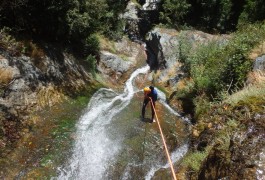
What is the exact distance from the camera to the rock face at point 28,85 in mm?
10141

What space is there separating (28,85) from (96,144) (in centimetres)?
364

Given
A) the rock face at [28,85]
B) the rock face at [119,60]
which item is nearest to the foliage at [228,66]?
the rock face at [119,60]

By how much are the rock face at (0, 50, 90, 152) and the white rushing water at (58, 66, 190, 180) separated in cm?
139

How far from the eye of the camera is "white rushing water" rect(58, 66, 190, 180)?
31.1ft

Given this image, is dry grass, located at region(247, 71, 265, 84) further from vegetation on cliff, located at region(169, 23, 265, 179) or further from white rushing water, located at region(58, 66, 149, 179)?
white rushing water, located at region(58, 66, 149, 179)

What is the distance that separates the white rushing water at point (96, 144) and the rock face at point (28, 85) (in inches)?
54.8

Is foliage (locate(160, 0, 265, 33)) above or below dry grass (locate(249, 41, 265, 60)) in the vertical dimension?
above

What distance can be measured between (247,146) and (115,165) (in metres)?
5.32

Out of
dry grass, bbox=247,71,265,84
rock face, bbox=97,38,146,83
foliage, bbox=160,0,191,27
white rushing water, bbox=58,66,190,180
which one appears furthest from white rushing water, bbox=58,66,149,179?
foliage, bbox=160,0,191,27

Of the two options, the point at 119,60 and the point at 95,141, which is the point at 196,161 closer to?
the point at 95,141

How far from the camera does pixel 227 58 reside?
40.7 ft

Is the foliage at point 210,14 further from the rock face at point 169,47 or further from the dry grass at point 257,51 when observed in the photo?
the dry grass at point 257,51

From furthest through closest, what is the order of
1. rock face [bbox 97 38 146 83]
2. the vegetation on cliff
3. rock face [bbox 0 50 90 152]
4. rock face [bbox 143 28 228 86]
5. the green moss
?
rock face [bbox 97 38 146 83] → rock face [bbox 143 28 228 86] → rock face [bbox 0 50 90 152] → the green moss → the vegetation on cliff

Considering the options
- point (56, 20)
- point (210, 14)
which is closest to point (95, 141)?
point (56, 20)
